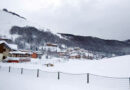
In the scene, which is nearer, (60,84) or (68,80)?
(60,84)

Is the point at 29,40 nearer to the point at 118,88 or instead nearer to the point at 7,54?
the point at 7,54

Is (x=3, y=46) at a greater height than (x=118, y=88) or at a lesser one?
greater

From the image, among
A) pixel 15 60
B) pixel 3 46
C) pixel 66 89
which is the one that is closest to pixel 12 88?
pixel 66 89

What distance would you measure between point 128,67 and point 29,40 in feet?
598

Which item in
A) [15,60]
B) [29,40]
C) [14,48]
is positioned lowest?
[15,60]

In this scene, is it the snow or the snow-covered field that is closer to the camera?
the snow

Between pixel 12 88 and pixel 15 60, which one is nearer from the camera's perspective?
pixel 12 88

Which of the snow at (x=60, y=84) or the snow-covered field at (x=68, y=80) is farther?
the snow-covered field at (x=68, y=80)

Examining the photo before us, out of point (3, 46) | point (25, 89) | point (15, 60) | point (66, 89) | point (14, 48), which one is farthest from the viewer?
point (14, 48)

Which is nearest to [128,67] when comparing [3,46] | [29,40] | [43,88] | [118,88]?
[118,88]

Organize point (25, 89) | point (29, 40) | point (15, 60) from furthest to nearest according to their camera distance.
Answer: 1. point (29, 40)
2. point (15, 60)
3. point (25, 89)

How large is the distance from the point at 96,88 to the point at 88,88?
25.8 inches

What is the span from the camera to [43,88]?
11.6 metres

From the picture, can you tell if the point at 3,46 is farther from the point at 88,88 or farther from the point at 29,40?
the point at 29,40
